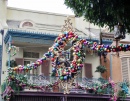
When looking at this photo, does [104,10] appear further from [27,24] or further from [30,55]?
[27,24]

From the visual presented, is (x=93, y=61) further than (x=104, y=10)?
Yes

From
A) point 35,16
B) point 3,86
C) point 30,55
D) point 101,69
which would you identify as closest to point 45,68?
point 30,55

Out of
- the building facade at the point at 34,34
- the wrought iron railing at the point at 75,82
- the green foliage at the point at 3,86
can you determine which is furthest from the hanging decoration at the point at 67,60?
the green foliage at the point at 3,86

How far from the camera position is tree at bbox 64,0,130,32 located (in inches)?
450

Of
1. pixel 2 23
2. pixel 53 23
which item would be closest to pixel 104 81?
pixel 53 23

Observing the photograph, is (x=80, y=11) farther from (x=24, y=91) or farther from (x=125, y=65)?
(x=125, y=65)

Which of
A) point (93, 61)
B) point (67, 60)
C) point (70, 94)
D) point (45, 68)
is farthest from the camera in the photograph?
point (93, 61)

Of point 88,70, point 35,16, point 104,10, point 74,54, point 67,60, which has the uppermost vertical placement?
point 35,16

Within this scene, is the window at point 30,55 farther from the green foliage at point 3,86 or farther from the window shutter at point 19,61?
the green foliage at point 3,86

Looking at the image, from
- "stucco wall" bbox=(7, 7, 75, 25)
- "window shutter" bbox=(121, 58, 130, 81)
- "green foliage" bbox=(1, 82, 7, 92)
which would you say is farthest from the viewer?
"stucco wall" bbox=(7, 7, 75, 25)

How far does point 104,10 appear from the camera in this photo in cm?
1197

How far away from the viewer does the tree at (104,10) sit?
1142 cm

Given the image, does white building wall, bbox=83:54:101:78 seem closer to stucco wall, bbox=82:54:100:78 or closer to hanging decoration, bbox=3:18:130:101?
stucco wall, bbox=82:54:100:78

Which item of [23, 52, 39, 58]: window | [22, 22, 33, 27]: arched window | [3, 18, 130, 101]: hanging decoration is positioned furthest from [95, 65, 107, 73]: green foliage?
[3, 18, 130, 101]: hanging decoration
